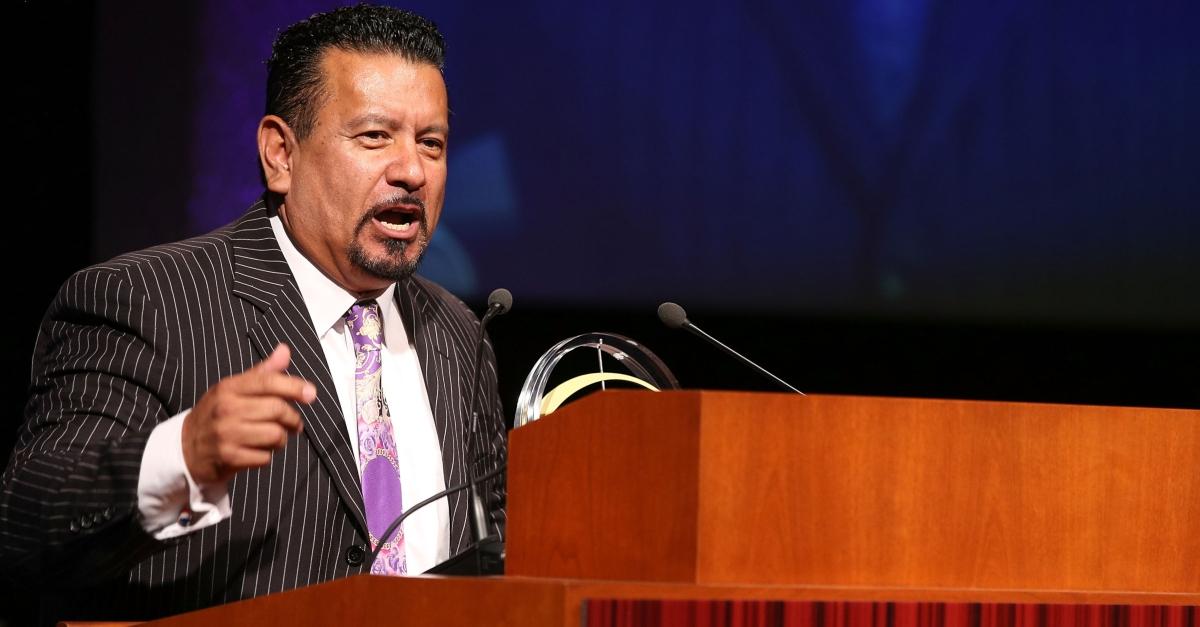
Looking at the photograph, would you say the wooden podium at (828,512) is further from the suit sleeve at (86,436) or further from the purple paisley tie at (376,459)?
the purple paisley tie at (376,459)

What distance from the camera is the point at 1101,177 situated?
144 inches

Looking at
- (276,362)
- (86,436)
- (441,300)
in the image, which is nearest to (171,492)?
(276,362)

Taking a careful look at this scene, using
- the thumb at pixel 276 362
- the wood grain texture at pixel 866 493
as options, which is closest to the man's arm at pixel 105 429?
the thumb at pixel 276 362

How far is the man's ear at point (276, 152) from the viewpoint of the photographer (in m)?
2.48

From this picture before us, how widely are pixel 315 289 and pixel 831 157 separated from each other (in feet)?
5.68

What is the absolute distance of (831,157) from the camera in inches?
141

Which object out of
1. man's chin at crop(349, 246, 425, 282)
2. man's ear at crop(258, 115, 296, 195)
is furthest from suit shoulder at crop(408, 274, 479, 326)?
man's ear at crop(258, 115, 296, 195)

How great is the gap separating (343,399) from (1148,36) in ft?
8.86

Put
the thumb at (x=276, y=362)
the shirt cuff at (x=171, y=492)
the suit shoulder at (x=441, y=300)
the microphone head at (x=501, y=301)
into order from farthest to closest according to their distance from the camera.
Answer: 1. the suit shoulder at (x=441, y=300)
2. the microphone head at (x=501, y=301)
3. the shirt cuff at (x=171, y=492)
4. the thumb at (x=276, y=362)

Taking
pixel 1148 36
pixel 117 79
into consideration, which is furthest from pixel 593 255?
pixel 1148 36

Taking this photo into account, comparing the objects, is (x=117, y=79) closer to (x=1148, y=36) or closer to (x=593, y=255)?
(x=593, y=255)

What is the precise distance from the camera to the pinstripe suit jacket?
1.96 meters

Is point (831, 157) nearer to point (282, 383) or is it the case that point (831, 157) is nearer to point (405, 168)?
point (405, 168)

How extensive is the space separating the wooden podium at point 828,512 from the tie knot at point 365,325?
1055 mm
